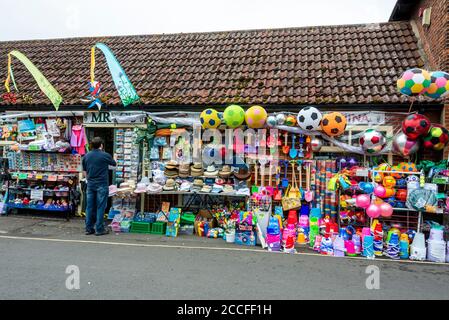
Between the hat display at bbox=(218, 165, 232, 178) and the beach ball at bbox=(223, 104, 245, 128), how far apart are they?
102 centimetres

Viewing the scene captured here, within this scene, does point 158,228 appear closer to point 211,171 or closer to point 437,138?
point 211,171

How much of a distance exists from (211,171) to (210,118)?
127 centimetres

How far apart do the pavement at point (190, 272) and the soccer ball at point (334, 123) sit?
2623 mm

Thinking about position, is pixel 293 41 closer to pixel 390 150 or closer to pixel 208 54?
pixel 208 54

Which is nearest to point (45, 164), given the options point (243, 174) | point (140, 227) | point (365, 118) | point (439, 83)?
point (140, 227)

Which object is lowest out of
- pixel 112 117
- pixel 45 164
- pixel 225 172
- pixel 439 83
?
pixel 225 172

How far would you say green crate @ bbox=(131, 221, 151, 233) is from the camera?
26.8 feet

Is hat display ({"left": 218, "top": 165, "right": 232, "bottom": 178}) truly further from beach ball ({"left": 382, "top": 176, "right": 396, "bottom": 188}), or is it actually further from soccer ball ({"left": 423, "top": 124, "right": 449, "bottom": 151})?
soccer ball ({"left": 423, "top": 124, "right": 449, "bottom": 151})

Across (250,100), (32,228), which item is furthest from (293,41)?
(32,228)

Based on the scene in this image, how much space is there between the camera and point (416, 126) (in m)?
6.96

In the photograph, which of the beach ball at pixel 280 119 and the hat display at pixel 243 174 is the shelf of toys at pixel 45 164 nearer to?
the hat display at pixel 243 174

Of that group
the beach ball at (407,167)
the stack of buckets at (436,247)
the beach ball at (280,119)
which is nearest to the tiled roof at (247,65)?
the beach ball at (280,119)

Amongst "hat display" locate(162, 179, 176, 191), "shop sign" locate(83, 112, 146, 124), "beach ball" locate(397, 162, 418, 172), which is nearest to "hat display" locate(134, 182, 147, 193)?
"hat display" locate(162, 179, 176, 191)

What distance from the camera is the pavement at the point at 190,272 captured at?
4.57 m
